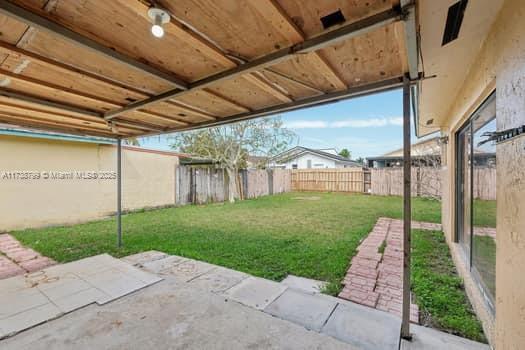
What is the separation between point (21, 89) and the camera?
224 cm

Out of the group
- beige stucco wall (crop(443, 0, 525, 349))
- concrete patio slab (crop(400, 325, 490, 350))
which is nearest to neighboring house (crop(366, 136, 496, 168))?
beige stucco wall (crop(443, 0, 525, 349))

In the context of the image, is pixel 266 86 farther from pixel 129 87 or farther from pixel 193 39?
pixel 129 87

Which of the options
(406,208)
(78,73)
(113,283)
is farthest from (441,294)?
(78,73)

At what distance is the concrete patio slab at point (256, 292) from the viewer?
2.36 metres

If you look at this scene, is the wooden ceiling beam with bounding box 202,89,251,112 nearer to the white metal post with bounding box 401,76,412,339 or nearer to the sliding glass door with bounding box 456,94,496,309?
the white metal post with bounding box 401,76,412,339

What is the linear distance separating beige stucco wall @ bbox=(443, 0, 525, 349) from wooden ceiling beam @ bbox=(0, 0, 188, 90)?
2.22m

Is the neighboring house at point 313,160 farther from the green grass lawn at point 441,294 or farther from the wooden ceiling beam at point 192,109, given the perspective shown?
the wooden ceiling beam at point 192,109

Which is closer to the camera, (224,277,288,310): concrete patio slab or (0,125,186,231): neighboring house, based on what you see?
(224,277,288,310): concrete patio slab

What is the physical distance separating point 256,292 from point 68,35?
2581mm

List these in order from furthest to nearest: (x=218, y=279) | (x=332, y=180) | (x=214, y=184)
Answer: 1. (x=332, y=180)
2. (x=214, y=184)
3. (x=218, y=279)

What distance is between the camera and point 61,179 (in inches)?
241


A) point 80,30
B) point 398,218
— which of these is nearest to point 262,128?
point 398,218

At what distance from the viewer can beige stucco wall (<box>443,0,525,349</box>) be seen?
1184 millimetres

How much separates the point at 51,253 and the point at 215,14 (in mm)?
4567
